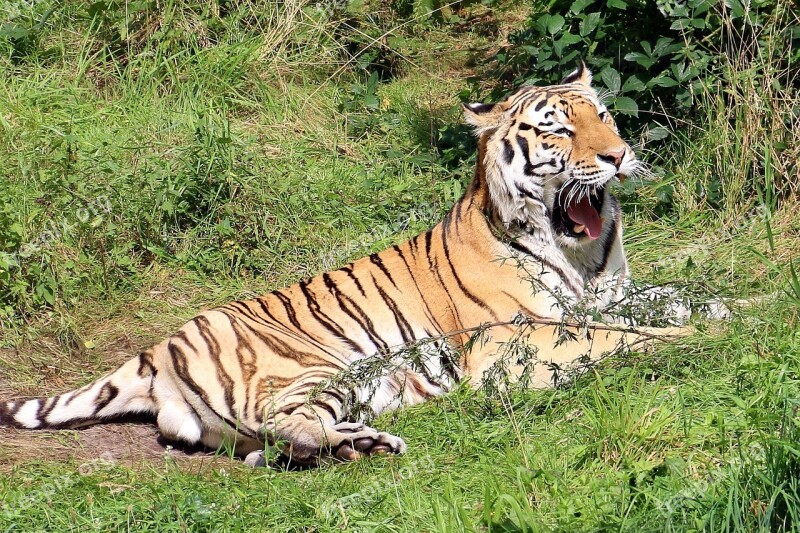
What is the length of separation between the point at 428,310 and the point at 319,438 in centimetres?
91

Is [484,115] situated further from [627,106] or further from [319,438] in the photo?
[319,438]

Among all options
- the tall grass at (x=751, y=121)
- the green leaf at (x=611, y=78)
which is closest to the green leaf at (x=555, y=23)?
the green leaf at (x=611, y=78)

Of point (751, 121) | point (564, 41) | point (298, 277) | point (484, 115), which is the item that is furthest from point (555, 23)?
point (298, 277)

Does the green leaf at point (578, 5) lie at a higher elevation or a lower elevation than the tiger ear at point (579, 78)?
higher

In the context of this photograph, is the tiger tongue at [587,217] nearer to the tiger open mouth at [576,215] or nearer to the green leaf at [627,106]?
the tiger open mouth at [576,215]

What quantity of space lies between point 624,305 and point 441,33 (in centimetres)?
418

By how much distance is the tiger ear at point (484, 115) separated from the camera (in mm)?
4605

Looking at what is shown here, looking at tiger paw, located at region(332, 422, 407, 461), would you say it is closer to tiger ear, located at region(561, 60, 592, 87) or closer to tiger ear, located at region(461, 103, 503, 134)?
tiger ear, located at region(461, 103, 503, 134)

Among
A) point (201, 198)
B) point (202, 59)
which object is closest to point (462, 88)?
point (202, 59)

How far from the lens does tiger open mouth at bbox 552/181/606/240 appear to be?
443 centimetres

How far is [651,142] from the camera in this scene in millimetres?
5711

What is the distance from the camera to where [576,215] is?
4.45 m

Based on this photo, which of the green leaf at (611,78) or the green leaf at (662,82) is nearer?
the green leaf at (662,82)

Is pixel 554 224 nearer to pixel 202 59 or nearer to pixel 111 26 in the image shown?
pixel 202 59
